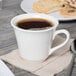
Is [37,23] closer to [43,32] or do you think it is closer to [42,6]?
[43,32]

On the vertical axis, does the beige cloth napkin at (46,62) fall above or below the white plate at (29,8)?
above

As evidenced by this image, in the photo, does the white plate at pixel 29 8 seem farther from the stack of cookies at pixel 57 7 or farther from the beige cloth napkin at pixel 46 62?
the beige cloth napkin at pixel 46 62

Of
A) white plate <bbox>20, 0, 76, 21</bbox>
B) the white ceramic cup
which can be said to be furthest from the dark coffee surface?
white plate <bbox>20, 0, 76, 21</bbox>

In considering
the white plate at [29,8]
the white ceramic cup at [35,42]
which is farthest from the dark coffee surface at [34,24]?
the white plate at [29,8]

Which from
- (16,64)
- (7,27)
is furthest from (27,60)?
(7,27)

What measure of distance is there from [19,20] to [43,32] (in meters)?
0.08

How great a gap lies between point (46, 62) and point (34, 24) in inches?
3.4

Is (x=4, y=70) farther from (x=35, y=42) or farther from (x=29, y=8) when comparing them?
(x=29, y=8)

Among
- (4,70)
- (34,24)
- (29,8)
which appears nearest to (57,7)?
(29,8)

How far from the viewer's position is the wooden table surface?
0.49 meters

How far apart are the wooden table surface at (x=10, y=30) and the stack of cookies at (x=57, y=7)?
36 millimetres

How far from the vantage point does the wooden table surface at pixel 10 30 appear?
0.49 metres

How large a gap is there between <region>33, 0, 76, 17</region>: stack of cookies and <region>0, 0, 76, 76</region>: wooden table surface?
0.04 m

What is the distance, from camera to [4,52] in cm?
55
